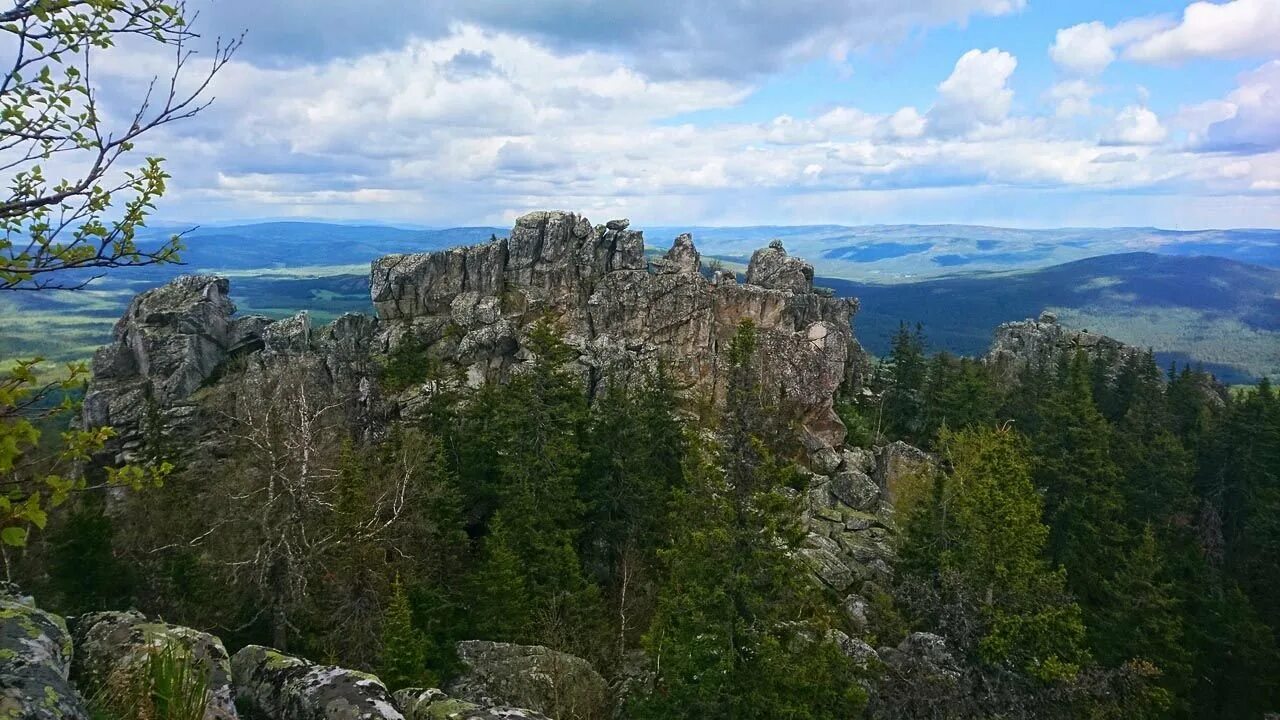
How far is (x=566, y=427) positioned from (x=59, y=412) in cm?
3254

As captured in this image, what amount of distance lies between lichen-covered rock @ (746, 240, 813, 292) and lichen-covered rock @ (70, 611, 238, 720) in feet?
202

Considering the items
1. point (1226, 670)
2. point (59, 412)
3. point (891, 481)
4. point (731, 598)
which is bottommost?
point (1226, 670)

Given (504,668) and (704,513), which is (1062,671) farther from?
(504,668)

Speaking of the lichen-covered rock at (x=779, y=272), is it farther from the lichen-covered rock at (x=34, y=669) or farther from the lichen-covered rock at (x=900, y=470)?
the lichen-covered rock at (x=34, y=669)

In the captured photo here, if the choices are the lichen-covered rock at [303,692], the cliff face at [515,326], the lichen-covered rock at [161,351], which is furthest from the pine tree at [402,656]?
the lichen-covered rock at [161,351]

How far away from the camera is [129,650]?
9930mm

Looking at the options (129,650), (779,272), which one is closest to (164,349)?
(779,272)

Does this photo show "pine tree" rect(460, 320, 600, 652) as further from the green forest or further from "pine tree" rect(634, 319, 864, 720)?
"pine tree" rect(634, 319, 864, 720)

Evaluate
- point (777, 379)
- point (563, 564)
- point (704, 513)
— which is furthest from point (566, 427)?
point (777, 379)

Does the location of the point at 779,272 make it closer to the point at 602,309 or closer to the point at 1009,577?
the point at 602,309

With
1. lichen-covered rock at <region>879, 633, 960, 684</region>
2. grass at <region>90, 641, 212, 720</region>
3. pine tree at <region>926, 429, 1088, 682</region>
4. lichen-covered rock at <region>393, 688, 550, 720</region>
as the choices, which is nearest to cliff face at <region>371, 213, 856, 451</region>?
pine tree at <region>926, 429, 1088, 682</region>

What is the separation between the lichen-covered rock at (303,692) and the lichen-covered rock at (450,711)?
870mm

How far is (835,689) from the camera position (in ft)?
70.4

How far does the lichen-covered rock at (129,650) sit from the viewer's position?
902cm
